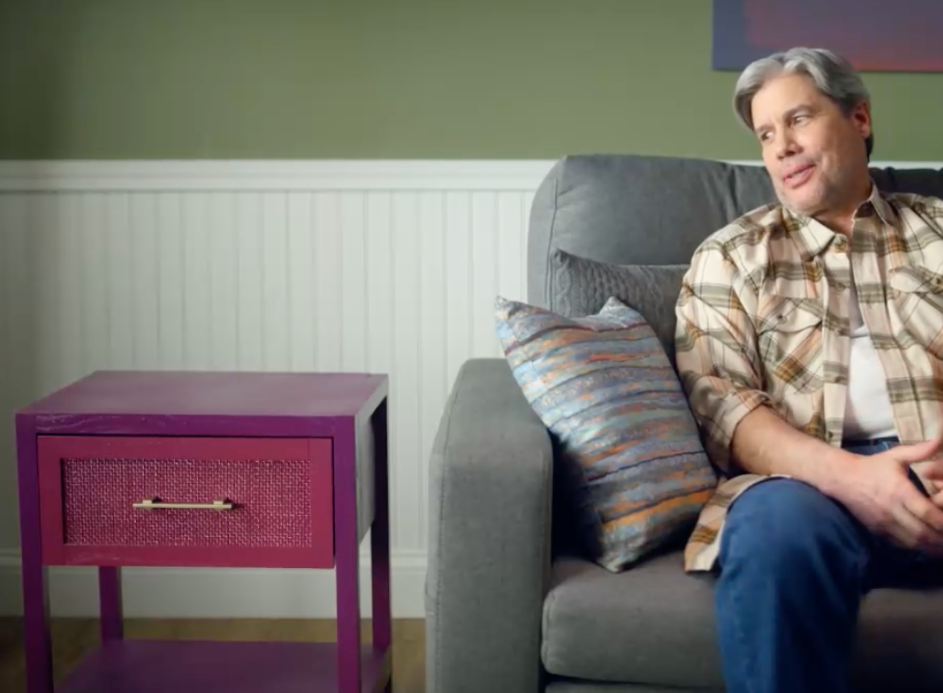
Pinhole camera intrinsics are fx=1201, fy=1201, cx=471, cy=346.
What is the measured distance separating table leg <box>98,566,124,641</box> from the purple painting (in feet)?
4.98

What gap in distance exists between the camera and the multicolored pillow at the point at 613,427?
157 cm

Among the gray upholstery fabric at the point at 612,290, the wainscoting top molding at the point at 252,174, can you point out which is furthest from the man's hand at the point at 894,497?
the wainscoting top molding at the point at 252,174

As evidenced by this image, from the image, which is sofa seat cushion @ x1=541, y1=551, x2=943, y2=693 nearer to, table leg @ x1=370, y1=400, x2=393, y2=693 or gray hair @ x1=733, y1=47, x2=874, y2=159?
table leg @ x1=370, y1=400, x2=393, y2=693

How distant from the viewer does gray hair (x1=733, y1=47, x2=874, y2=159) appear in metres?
1.84

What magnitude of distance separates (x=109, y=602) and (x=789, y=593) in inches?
48.9

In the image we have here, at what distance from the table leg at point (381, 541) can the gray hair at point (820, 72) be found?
79 centimetres

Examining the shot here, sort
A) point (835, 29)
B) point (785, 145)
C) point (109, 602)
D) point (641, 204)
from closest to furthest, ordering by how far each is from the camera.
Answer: point (785, 145) → point (641, 204) → point (109, 602) → point (835, 29)

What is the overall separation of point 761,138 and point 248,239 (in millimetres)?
1061

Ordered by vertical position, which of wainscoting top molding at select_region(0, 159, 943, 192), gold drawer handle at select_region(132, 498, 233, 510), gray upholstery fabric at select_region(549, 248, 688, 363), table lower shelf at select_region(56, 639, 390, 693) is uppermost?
wainscoting top molding at select_region(0, 159, 943, 192)

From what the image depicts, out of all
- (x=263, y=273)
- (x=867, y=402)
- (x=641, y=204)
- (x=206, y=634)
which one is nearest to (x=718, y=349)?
(x=867, y=402)

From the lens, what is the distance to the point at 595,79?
242 cm

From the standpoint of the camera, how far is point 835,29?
239 centimetres

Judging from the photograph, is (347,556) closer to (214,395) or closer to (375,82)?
(214,395)

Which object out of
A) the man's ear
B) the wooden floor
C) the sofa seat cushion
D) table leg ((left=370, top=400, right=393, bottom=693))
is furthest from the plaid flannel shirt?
the wooden floor
